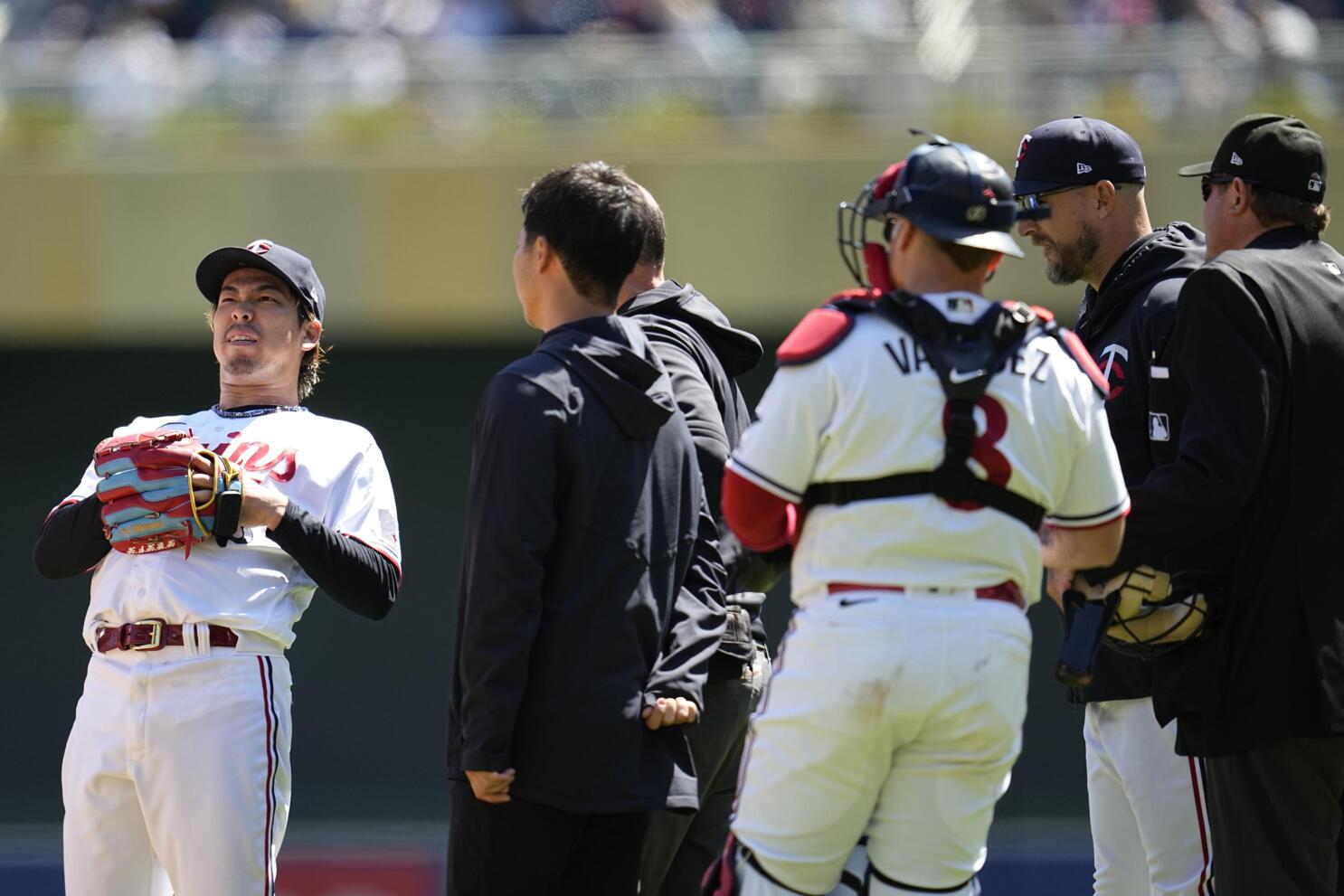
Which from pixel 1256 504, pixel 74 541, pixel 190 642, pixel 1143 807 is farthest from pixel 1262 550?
pixel 74 541

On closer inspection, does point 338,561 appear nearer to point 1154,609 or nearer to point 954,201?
point 954,201

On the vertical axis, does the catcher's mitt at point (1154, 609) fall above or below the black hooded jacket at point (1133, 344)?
below

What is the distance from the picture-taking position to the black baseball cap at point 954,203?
3.06 metres

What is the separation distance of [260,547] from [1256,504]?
2.22 metres

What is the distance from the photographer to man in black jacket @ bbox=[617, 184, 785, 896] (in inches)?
150

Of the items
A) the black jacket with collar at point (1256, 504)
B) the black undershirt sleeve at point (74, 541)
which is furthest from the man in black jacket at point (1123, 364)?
the black undershirt sleeve at point (74, 541)

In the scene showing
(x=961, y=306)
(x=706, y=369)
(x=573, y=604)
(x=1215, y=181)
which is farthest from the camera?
(x=706, y=369)

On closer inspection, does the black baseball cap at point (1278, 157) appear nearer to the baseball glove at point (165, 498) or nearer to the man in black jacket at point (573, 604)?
the man in black jacket at point (573, 604)

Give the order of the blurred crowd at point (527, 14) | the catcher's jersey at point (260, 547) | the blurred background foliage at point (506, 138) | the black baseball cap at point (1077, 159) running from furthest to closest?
the blurred crowd at point (527, 14) → the blurred background foliage at point (506, 138) → the black baseball cap at point (1077, 159) → the catcher's jersey at point (260, 547)

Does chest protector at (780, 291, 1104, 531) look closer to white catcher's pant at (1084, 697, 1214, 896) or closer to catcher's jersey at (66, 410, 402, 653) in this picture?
white catcher's pant at (1084, 697, 1214, 896)

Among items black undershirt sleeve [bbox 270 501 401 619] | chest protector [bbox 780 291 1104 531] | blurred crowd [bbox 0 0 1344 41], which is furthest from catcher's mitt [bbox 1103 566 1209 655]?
blurred crowd [bbox 0 0 1344 41]

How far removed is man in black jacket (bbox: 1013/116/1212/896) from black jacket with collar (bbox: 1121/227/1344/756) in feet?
0.56

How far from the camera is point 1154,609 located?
361 centimetres

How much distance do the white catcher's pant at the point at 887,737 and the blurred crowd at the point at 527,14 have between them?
27.0 feet
